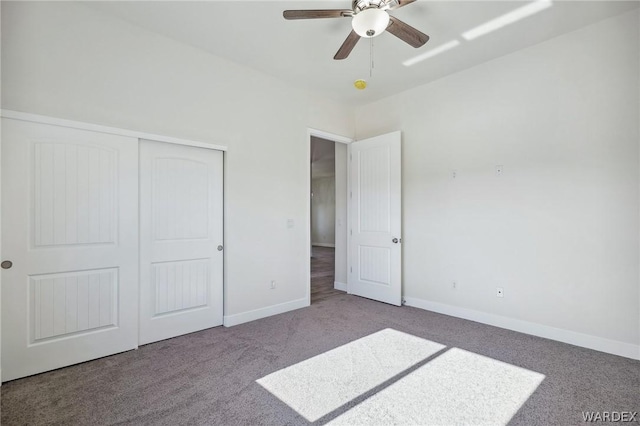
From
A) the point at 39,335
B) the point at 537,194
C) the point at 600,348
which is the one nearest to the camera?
the point at 39,335

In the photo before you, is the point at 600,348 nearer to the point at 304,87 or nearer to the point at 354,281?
the point at 354,281

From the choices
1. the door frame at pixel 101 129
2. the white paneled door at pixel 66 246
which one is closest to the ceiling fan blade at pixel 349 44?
the door frame at pixel 101 129

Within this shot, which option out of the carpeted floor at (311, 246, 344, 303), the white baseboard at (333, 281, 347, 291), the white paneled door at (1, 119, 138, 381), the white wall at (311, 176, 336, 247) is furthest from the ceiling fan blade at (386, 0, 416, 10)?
the white wall at (311, 176, 336, 247)

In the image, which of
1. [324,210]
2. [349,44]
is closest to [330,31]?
[349,44]

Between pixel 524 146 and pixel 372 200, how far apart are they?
6.67 ft

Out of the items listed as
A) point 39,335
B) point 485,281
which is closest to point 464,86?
point 485,281

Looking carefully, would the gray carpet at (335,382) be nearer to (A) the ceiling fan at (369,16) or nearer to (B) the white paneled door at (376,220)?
(B) the white paneled door at (376,220)

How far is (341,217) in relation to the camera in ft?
17.6

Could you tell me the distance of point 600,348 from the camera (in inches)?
114

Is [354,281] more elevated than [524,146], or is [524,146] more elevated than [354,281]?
[524,146]

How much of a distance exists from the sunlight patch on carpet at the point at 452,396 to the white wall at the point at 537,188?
1.13 metres

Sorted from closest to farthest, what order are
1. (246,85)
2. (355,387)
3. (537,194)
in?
(355,387)
(537,194)
(246,85)

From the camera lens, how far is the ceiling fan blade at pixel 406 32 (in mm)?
2406

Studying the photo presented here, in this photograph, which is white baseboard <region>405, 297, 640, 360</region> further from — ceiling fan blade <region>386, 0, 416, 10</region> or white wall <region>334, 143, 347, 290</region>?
ceiling fan blade <region>386, 0, 416, 10</region>
